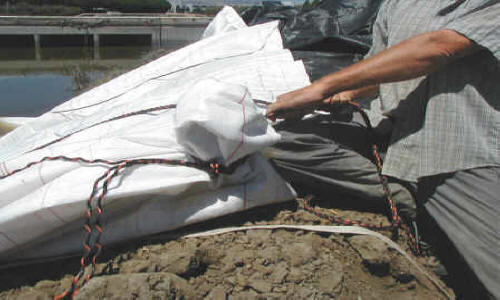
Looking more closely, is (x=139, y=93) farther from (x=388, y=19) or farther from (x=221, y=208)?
(x=388, y=19)

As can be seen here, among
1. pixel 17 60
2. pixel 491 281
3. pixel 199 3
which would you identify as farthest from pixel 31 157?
pixel 199 3

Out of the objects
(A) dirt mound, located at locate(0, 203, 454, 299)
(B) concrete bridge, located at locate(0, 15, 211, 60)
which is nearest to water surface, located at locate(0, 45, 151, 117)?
(B) concrete bridge, located at locate(0, 15, 211, 60)

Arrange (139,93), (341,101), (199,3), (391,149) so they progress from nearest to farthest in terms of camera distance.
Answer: (391,149) → (341,101) → (139,93) → (199,3)

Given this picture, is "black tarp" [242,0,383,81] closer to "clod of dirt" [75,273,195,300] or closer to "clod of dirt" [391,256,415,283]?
"clod of dirt" [391,256,415,283]

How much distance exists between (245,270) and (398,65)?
0.98 metres

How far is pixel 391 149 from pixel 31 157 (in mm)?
1526

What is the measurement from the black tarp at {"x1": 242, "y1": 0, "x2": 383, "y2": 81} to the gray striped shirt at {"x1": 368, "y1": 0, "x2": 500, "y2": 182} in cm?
113

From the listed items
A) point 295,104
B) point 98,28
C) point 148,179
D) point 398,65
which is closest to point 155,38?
point 98,28

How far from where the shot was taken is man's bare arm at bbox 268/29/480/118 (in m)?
1.43

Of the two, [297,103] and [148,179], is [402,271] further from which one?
[148,179]

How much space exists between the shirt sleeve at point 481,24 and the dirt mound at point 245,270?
0.84 metres

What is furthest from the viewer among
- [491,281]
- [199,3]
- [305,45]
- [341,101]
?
[199,3]

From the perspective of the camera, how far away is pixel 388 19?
1878 mm

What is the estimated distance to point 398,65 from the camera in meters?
1.50
